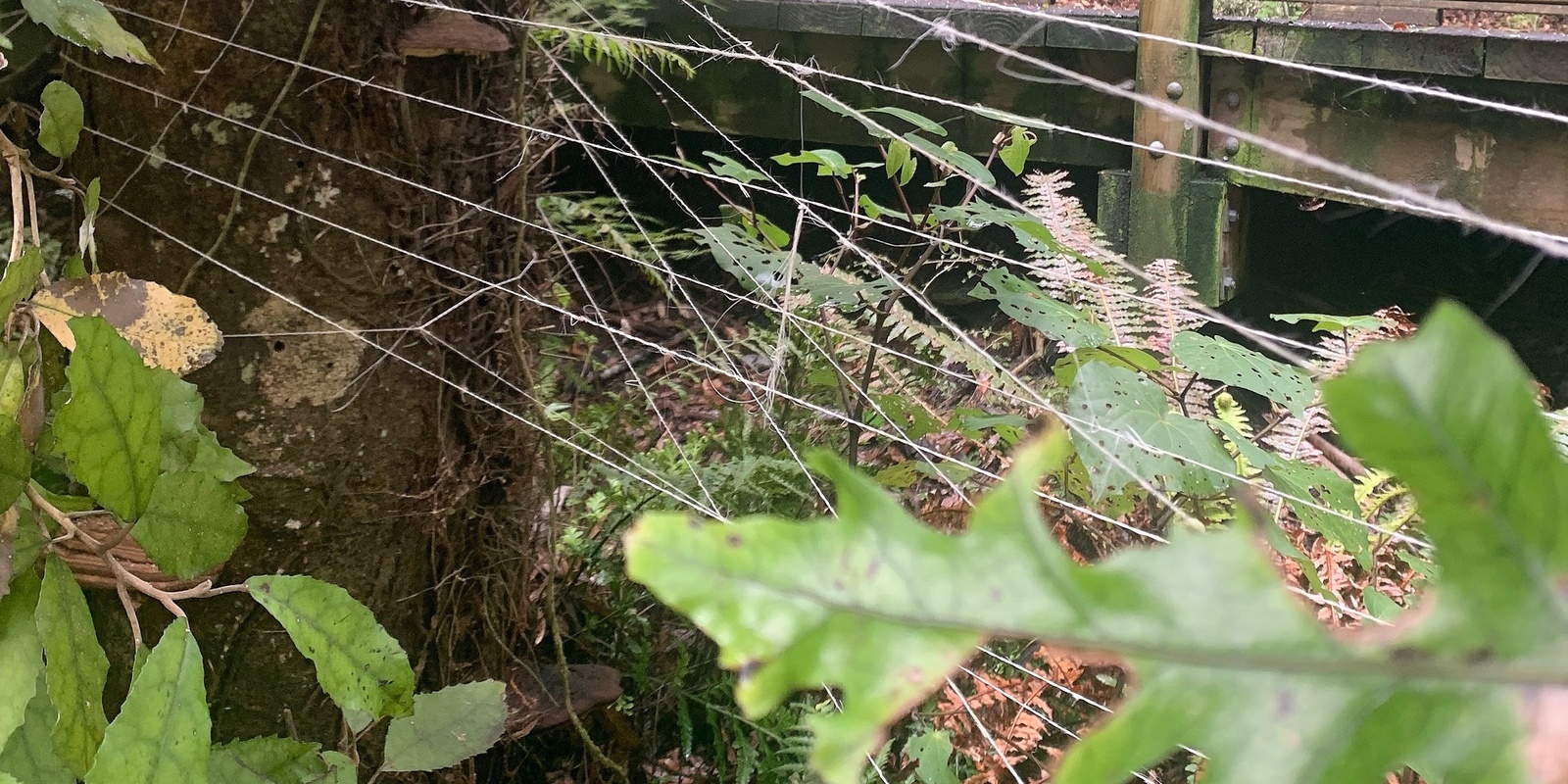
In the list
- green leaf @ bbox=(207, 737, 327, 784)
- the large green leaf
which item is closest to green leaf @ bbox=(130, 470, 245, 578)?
green leaf @ bbox=(207, 737, 327, 784)

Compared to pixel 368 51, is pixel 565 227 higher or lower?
lower

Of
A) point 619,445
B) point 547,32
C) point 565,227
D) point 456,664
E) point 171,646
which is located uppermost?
point 547,32

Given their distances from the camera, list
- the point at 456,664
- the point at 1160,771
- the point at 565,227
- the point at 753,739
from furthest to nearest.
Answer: the point at 565,227, the point at 753,739, the point at 1160,771, the point at 456,664

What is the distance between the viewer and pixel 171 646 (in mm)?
493

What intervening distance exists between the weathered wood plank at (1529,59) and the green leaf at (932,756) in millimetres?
1709

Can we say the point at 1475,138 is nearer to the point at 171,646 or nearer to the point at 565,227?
the point at 565,227

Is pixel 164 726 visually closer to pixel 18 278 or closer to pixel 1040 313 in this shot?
pixel 18 278

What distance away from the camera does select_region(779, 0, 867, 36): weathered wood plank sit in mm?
2395

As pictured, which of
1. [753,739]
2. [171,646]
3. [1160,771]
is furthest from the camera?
[753,739]

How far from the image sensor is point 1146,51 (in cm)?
224

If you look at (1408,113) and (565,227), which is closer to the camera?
(565,227)

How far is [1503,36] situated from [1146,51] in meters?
0.65

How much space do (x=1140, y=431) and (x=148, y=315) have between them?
80 centimetres

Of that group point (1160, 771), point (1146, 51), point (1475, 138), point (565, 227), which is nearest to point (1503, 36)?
point (1475, 138)
